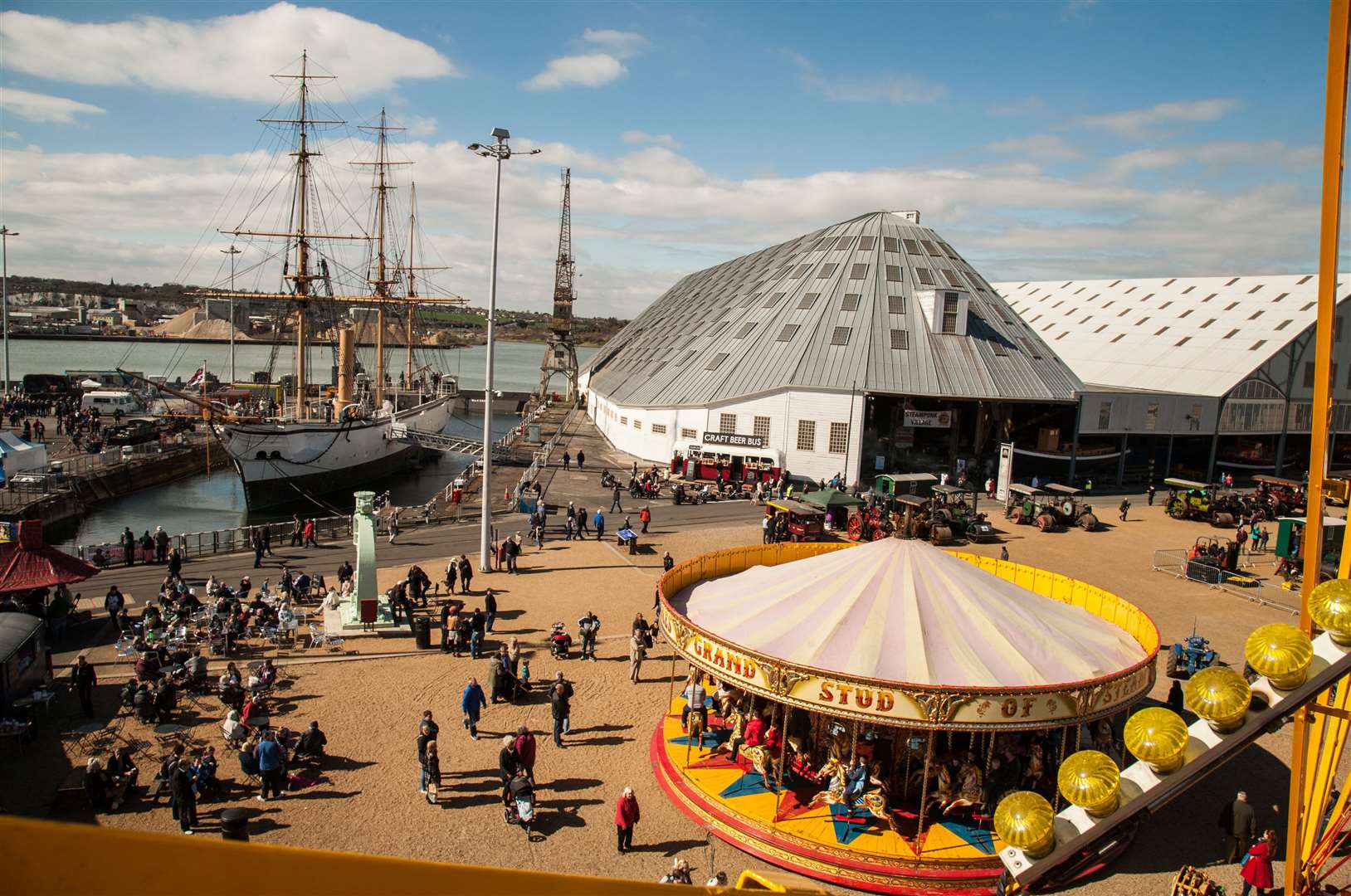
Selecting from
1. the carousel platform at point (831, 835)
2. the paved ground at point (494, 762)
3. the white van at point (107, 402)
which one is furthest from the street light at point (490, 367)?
the white van at point (107, 402)

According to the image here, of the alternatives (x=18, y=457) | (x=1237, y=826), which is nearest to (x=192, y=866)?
(x=1237, y=826)

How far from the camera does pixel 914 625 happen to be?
15.7 metres

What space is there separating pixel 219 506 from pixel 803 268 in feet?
140

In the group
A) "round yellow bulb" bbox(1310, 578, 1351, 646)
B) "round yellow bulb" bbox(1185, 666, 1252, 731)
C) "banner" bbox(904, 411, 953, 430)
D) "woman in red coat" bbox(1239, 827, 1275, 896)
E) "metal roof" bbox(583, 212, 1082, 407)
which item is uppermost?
"metal roof" bbox(583, 212, 1082, 407)

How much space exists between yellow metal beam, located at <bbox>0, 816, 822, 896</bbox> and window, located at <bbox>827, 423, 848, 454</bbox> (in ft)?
158

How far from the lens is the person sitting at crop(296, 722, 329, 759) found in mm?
16375

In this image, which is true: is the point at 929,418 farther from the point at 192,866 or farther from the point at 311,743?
the point at 192,866

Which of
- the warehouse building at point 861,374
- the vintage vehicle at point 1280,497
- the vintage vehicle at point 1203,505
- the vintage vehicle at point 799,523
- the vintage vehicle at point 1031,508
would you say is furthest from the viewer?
the warehouse building at point 861,374

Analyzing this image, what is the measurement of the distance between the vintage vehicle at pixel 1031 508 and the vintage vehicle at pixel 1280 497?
12.0 meters

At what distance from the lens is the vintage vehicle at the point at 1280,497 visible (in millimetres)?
45219

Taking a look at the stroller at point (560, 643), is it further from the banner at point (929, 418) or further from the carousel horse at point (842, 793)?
the banner at point (929, 418)

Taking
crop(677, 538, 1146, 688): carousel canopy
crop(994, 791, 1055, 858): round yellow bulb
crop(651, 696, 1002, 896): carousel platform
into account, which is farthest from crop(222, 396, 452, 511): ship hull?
crop(994, 791, 1055, 858): round yellow bulb

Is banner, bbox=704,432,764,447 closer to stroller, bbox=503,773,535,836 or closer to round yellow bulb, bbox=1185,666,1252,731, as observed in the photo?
stroller, bbox=503,773,535,836

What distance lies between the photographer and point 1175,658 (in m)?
22.4
